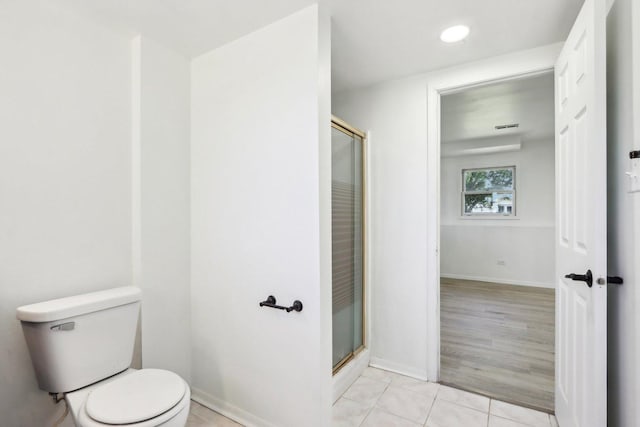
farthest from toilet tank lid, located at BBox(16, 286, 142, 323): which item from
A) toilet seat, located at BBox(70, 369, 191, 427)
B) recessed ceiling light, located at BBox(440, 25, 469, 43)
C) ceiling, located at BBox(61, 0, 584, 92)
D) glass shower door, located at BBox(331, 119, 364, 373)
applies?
recessed ceiling light, located at BBox(440, 25, 469, 43)

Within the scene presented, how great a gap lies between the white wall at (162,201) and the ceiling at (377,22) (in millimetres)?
221

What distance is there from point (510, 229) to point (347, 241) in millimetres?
4156

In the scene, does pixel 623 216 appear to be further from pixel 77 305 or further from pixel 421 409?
pixel 77 305

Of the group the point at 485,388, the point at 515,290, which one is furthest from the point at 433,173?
the point at 515,290

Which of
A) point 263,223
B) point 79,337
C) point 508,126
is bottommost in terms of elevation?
point 79,337

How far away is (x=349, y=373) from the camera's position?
7.27 ft

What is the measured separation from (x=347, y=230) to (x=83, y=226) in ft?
5.28

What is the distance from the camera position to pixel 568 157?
1.58 metres

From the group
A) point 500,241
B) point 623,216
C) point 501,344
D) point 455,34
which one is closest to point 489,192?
point 500,241

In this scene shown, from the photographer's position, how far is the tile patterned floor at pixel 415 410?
1807 mm

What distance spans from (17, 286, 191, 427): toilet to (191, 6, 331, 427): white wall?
18.7 inches

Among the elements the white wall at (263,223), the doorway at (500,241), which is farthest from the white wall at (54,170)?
the doorway at (500,241)

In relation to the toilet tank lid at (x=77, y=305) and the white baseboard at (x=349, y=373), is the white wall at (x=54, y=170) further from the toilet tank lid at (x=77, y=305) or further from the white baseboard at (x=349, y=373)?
the white baseboard at (x=349, y=373)

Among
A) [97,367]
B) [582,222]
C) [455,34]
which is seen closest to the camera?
[582,222]
